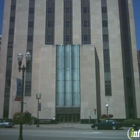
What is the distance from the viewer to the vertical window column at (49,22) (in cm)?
6047

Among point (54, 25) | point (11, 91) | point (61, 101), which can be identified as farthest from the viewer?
point (54, 25)

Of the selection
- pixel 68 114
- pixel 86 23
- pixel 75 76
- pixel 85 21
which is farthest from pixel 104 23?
pixel 68 114

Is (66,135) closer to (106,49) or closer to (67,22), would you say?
(106,49)

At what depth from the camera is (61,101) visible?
174 feet

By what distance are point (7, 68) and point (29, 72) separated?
690 cm

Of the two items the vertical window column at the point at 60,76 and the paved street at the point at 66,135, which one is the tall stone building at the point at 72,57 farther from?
the paved street at the point at 66,135

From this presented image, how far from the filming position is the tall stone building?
2096 inches

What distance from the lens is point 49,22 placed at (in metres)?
61.8

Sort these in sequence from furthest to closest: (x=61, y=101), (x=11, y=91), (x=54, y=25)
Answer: (x=54, y=25) < (x=11, y=91) < (x=61, y=101)

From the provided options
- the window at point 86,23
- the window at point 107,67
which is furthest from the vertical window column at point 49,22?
the window at point 107,67

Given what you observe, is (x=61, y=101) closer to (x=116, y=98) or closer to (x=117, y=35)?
(x=116, y=98)

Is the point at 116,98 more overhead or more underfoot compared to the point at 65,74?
more underfoot

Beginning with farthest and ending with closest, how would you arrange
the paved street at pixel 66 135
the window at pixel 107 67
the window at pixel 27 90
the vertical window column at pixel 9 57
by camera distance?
the window at pixel 107 67 → the vertical window column at pixel 9 57 → the window at pixel 27 90 → the paved street at pixel 66 135

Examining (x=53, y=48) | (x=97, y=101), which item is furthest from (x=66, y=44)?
(x=97, y=101)
